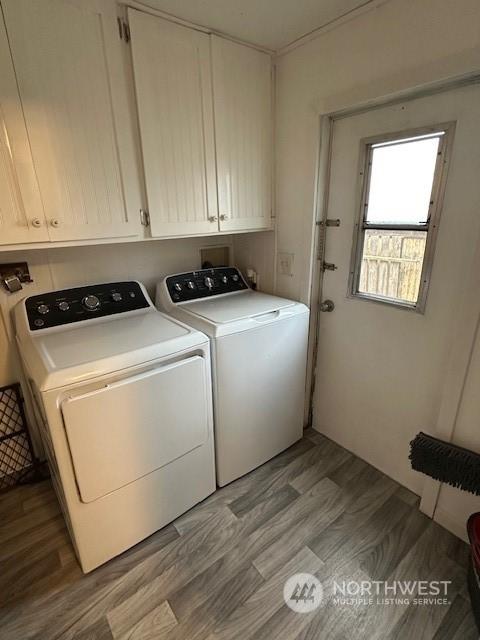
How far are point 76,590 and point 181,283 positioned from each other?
153 centimetres

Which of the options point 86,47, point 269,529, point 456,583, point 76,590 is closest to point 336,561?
point 269,529

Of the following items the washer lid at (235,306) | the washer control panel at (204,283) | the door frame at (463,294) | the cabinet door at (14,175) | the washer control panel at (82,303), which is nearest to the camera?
the cabinet door at (14,175)

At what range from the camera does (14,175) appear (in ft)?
4.05

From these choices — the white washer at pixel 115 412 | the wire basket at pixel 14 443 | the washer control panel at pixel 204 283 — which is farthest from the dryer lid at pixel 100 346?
the wire basket at pixel 14 443

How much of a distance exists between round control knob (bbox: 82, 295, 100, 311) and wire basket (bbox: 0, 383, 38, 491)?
0.58 m

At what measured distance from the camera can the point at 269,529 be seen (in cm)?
161

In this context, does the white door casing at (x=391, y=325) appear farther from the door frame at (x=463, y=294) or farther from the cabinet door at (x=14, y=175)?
the cabinet door at (x=14, y=175)

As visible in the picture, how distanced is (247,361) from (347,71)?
4.78ft

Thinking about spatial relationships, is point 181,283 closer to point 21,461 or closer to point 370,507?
point 21,461

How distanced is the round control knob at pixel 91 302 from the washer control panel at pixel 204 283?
0.41 m

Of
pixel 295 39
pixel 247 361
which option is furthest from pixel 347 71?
pixel 247 361

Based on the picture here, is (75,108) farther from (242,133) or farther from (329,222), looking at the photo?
(329,222)

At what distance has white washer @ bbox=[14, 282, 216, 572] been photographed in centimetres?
121

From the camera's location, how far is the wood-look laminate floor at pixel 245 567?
1230 millimetres
